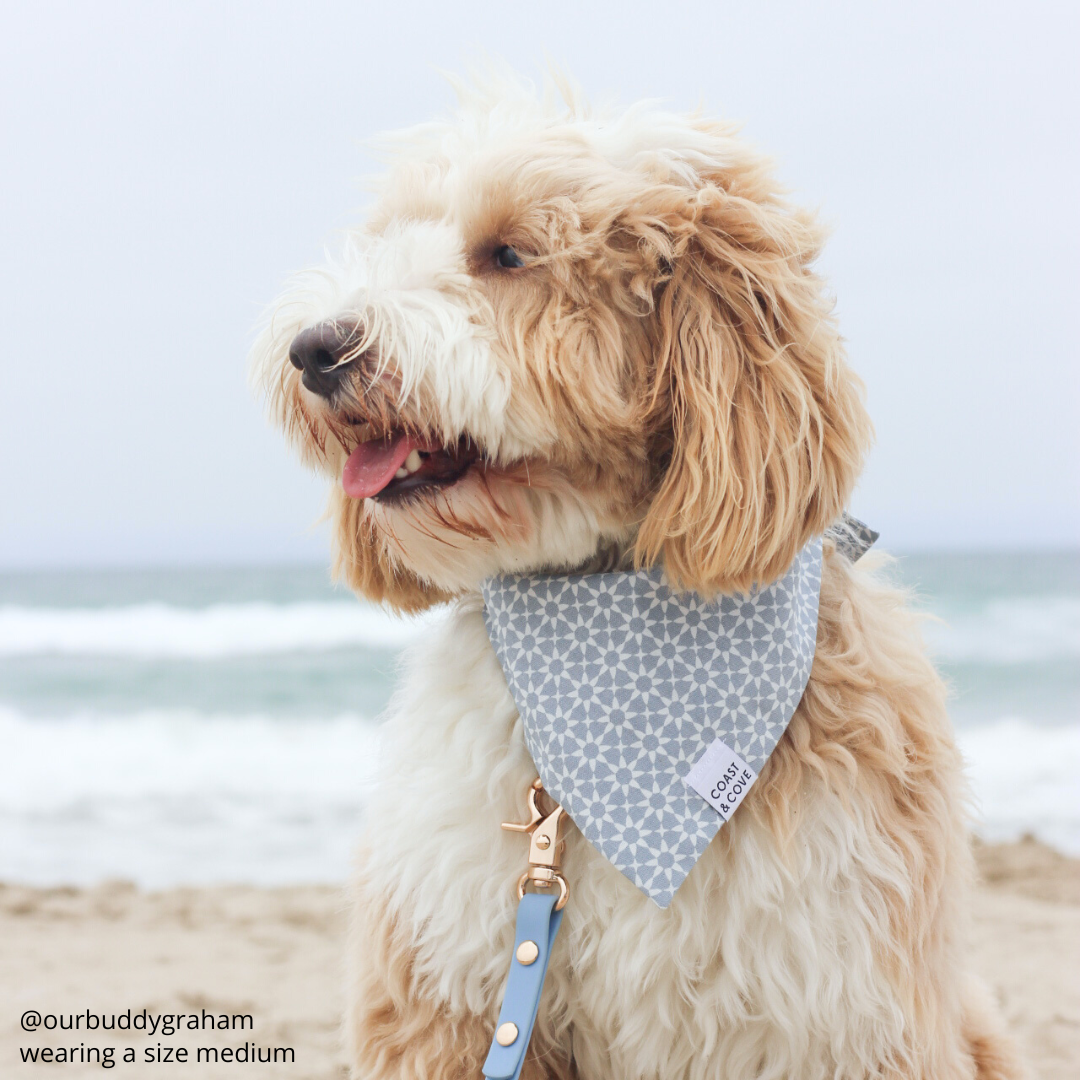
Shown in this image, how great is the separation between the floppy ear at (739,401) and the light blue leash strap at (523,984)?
58 cm

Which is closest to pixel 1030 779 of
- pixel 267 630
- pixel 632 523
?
pixel 632 523

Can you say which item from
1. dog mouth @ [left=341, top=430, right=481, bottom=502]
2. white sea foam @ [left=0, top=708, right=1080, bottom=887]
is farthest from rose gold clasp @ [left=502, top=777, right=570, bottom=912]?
white sea foam @ [left=0, top=708, right=1080, bottom=887]

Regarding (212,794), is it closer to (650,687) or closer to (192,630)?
(650,687)

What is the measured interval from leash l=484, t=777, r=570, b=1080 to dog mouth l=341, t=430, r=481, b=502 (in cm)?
60

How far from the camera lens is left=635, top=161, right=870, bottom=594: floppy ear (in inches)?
60.8

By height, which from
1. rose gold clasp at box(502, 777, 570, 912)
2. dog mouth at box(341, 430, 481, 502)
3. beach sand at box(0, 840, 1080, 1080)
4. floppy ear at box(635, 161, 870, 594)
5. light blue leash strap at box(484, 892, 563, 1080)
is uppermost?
floppy ear at box(635, 161, 870, 594)

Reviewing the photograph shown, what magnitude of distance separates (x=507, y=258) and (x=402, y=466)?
39cm

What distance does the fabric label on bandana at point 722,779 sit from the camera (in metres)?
1.66

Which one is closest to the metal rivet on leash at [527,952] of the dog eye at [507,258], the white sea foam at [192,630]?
the dog eye at [507,258]

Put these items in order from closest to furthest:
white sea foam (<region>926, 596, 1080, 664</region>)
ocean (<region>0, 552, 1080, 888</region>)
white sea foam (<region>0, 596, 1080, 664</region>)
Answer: ocean (<region>0, 552, 1080, 888</region>) < white sea foam (<region>926, 596, 1080, 664</region>) < white sea foam (<region>0, 596, 1080, 664</region>)

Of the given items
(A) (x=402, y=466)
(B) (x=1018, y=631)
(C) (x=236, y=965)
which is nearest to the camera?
(A) (x=402, y=466)

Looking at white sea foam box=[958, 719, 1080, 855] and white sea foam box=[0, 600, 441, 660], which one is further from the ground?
white sea foam box=[958, 719, 1080, 855]

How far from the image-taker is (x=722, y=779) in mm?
1671

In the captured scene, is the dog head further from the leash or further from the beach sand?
the beach sand
